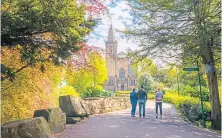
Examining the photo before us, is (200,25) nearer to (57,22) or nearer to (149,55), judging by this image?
(149,55)

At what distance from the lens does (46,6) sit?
17.9 ft

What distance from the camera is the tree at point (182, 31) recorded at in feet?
30.8

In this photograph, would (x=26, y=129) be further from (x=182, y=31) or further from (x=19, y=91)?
(x=182, y=31)

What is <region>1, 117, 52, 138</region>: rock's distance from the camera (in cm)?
543

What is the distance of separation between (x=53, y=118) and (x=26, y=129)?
2.39 meters

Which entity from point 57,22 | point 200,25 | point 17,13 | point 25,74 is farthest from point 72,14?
point 200,25

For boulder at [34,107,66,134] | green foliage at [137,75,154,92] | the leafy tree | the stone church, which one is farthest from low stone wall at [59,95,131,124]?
the stone church

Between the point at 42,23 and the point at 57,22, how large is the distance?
1.12ft

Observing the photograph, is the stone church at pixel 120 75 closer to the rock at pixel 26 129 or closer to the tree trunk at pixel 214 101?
the tree trunk at pixel 214 101

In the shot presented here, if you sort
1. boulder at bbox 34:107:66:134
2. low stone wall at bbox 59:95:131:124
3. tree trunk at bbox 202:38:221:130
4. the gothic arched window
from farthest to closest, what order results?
the gothic arched window → tree trunk at bbox 202:38:221:130 → low stone wall at bbox 59:95:131:124 → boulder at bbox 34:107:66:134

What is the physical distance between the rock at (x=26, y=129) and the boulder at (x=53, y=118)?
1784mm

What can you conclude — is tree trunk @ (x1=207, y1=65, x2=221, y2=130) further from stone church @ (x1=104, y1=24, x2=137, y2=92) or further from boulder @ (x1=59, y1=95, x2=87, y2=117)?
stone church @ (x1=104, y1=24, x2=137, y2=92)

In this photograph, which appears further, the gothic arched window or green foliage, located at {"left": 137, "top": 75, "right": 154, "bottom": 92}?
the gothic arched window

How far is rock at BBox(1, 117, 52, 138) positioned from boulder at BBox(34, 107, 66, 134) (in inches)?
70.2
